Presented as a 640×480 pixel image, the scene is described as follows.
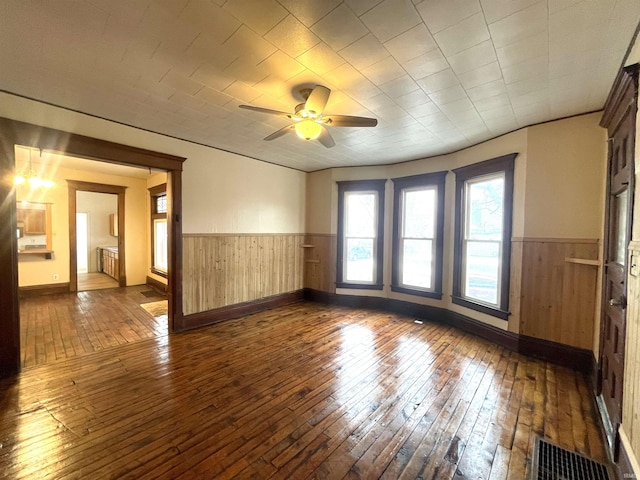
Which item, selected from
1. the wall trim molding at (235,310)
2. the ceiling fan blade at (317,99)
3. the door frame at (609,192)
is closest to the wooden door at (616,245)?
the door frame at (609,192)

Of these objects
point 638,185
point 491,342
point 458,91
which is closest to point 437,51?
point 458,91

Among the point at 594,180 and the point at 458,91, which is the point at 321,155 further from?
the point at 594,180

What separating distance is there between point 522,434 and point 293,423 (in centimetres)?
169

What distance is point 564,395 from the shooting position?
2.44 meters

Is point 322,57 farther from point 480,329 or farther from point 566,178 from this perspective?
point 480,329

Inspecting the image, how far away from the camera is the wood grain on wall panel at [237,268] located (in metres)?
4.06

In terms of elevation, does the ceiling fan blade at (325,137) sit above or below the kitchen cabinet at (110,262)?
above

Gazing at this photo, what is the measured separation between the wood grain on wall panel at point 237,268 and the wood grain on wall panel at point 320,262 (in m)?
0.15

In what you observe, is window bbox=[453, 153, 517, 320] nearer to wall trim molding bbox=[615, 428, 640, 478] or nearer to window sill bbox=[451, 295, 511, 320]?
window sill bbox=[451, 295, 511, 320]

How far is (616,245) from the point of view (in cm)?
230

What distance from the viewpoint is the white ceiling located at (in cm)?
157

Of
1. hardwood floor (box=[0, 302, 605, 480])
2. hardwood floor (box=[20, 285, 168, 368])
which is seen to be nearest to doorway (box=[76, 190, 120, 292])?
hardwood floor (box=[20, 285, 168, 368])

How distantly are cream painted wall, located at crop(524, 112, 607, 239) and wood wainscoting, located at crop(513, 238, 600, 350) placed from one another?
0.16 meters

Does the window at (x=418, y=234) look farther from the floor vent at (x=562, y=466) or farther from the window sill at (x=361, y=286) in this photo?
the floor vent at (x=562, y=466)
